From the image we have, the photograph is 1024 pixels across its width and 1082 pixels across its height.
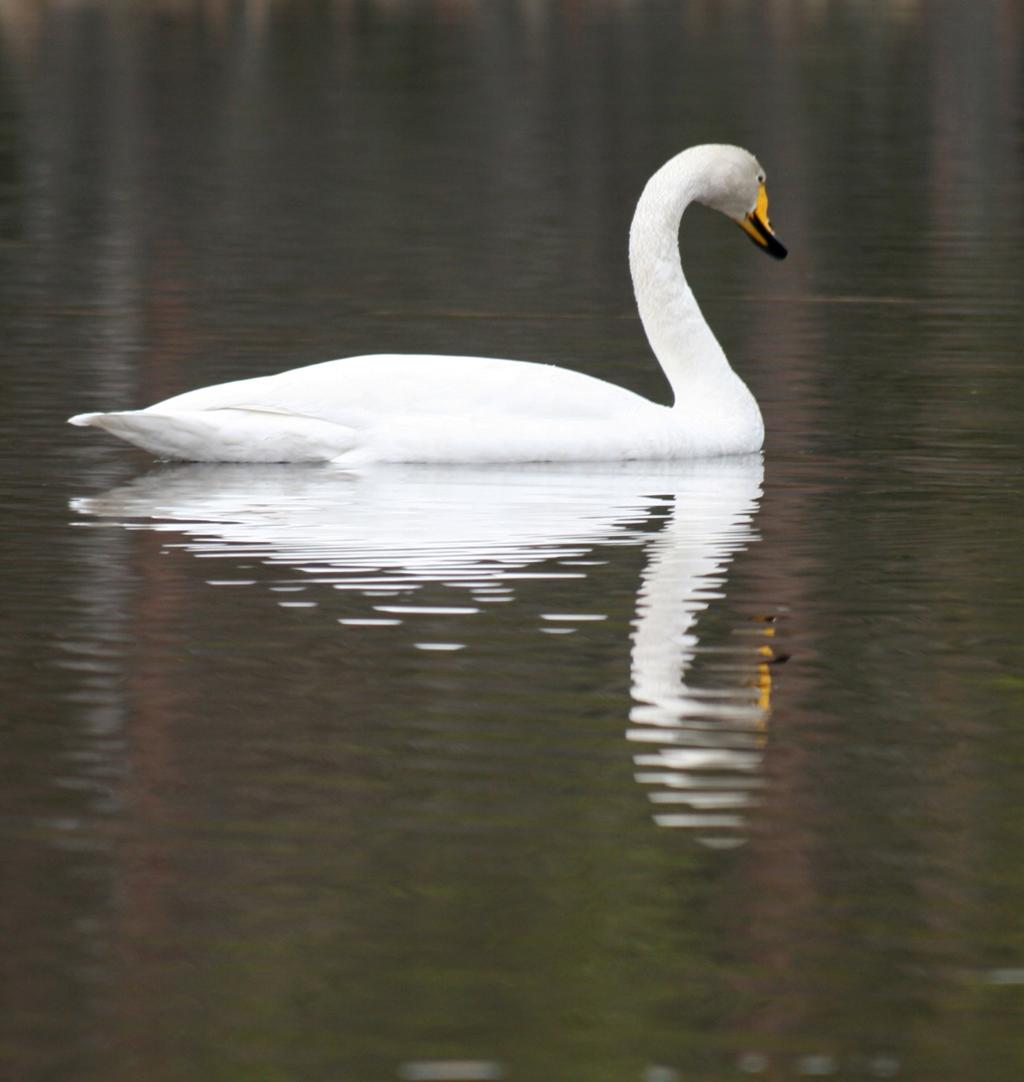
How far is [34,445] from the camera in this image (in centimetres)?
1341

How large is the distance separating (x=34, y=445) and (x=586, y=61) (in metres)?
38.3

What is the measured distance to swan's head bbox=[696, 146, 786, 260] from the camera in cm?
1416

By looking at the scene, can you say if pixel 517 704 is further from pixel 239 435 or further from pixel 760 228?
pixel 760 228

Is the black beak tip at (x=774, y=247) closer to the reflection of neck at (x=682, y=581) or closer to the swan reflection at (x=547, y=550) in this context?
the swan reflection at (x=547, y=550)

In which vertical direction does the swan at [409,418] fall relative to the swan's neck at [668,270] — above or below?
below

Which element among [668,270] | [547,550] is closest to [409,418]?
[668,270]

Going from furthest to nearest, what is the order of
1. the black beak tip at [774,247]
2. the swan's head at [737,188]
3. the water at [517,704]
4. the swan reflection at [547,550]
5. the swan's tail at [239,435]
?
the black beak tip at [774,247]
the swan's head at [737,188]
the swan's tail at [239,435]
the swan reflection at [547,550]
the water at [517,704]

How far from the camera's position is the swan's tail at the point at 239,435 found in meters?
12.5

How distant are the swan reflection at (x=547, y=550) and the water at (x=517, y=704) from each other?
0.09 feet

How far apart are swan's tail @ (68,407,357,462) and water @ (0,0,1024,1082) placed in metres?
0.10

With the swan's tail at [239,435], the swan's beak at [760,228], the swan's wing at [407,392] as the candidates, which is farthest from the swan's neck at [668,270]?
the swan's tail at [239,435]

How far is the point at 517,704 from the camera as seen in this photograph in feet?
27.4

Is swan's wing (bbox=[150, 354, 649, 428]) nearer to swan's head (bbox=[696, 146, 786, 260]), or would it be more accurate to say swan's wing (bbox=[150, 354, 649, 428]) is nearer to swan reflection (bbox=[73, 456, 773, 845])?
swan reflection (bbox=[73, 456, 773, 845])

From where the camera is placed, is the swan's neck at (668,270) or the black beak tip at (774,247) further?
the black beak tip at (774,247)
